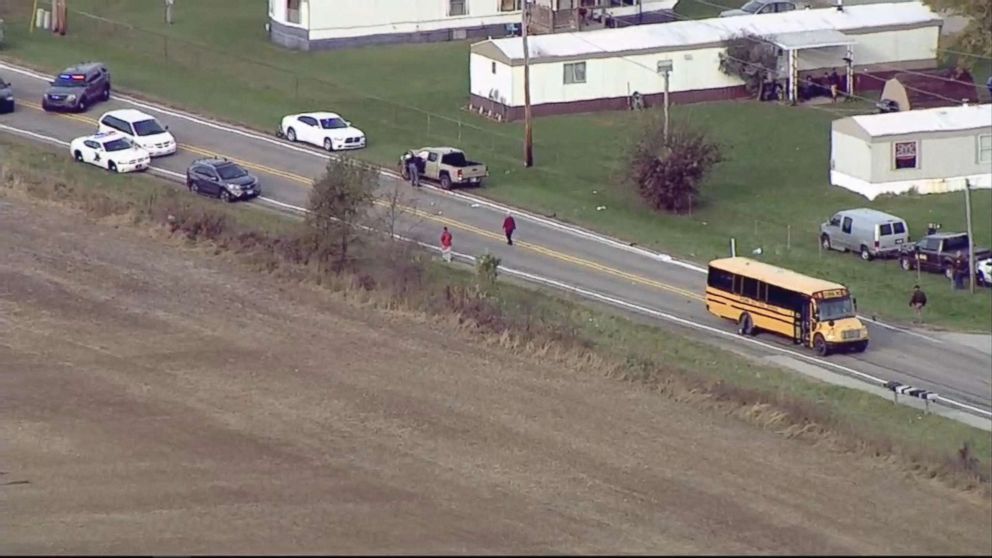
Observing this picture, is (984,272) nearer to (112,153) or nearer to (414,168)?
(414,168)

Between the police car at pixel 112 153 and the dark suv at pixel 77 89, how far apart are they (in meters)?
4.90

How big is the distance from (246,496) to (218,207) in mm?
21676

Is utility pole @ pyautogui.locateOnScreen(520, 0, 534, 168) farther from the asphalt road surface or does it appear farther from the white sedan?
the white sedan

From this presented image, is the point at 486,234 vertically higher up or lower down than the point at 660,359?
higher up

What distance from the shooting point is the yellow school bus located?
4697cm

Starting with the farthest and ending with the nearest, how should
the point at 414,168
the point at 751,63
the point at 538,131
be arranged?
the point at 751,63 → the point at 538,131 → the point at 414,168

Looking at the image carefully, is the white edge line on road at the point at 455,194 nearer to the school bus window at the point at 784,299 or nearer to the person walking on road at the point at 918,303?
the school bus window at the point at 784,299

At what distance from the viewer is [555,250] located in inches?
2127

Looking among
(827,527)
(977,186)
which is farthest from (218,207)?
(827,527)

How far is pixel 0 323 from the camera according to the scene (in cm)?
4791

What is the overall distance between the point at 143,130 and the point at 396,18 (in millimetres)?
16550

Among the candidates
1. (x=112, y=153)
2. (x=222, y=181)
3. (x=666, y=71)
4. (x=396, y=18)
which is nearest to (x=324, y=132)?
(x=222, y=181)

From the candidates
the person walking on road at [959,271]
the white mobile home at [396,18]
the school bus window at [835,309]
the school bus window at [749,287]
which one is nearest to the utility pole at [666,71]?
the person walking on road at [959,271]

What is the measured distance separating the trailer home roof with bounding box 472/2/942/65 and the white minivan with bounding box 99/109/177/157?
1103cm
